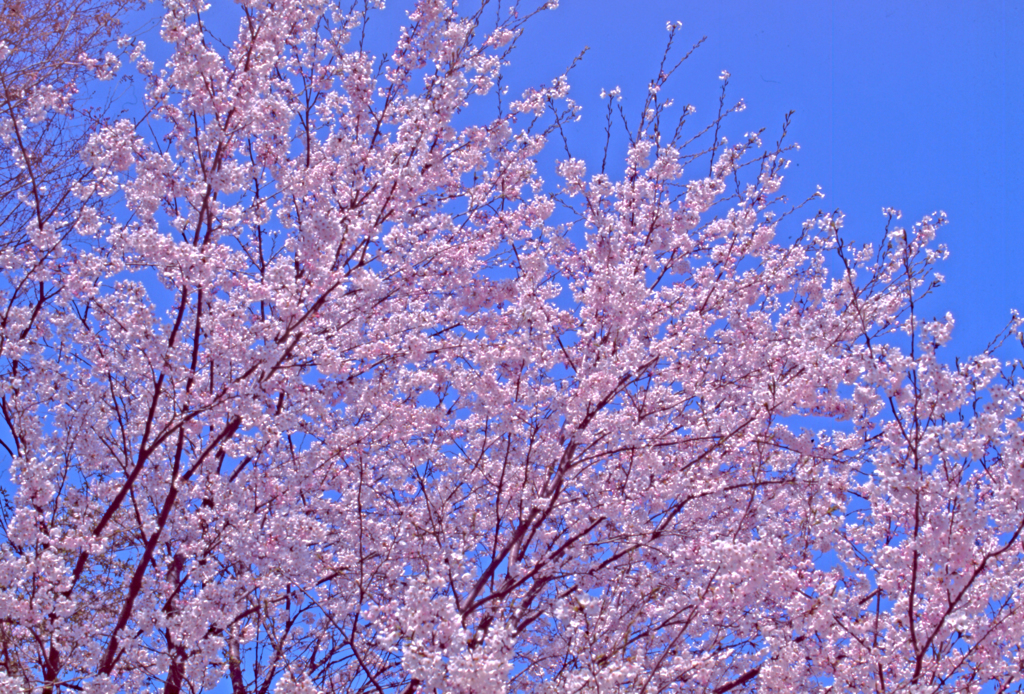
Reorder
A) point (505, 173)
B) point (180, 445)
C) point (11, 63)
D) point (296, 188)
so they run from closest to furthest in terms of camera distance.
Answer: point (180, 445)
point (296, 188)
point (505, 173)
point (11, 63)

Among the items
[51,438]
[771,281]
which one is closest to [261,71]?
[51,438]

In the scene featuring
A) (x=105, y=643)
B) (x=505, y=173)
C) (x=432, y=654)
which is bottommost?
(x=432, y=654)

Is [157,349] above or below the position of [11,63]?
below

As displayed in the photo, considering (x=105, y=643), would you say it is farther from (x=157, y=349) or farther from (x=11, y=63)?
(x=11, y=63)

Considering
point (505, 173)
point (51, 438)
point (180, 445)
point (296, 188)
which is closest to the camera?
point (180, 445)

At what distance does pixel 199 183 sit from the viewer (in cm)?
518

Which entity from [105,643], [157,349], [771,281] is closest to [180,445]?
[157,349]

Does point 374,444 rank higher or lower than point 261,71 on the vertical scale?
lower

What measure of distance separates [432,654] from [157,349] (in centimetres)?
264

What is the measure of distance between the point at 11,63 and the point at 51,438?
16.0 ft

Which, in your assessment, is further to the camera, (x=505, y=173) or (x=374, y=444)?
(x=505, y=173)

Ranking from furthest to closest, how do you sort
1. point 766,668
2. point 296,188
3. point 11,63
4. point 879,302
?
point 11,63
point 879,302
point 296,188
point 766,668

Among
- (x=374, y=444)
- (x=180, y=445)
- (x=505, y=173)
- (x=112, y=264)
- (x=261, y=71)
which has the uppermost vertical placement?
(x=505, y=173)

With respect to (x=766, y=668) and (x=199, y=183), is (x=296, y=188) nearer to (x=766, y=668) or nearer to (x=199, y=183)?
(x=199, y=183)
